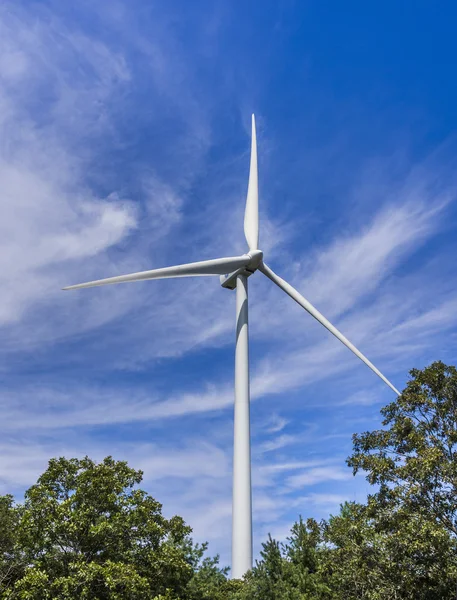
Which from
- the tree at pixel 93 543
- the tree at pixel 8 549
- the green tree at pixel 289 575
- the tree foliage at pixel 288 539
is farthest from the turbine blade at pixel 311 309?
the tree at pixel 8 549

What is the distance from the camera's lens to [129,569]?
24359 mm

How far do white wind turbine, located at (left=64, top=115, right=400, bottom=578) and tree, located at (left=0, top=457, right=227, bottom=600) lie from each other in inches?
174

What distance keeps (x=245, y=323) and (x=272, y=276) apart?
4655 millimetres

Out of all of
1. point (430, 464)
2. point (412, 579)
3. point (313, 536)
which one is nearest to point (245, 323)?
point (313, 536)

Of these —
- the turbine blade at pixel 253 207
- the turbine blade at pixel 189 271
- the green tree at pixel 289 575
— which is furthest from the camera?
the turbine blade at pixel 253 207

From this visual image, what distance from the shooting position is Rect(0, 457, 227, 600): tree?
78.4ft

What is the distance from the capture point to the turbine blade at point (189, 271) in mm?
33906

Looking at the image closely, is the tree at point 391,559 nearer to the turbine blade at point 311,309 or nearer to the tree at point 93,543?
the tree at point 93,543

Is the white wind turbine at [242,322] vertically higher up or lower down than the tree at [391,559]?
higher up

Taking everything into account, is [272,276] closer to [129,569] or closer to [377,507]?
[377,507]

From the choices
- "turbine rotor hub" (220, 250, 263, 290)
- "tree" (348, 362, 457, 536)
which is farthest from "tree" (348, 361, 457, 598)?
"turbine rotor hub" (220, 250, 263, 290)

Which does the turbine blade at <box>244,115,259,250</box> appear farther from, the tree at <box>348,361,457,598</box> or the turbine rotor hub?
the tree at <box>348,361,457,598</box>

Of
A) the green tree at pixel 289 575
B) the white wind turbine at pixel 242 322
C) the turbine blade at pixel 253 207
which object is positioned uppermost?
the turbine blade at pixel 253 207

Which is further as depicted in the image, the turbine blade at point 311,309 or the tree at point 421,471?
the turbine blade at point 311,309
